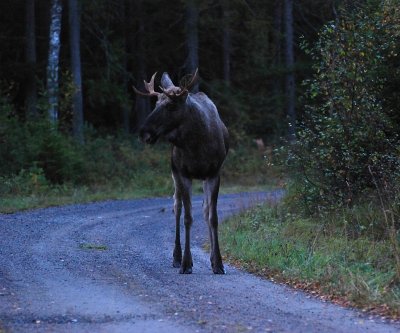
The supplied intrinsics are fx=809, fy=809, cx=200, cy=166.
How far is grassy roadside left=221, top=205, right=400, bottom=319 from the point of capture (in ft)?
29.5

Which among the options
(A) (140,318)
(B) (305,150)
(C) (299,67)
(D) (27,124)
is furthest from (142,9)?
(A) (140,318)

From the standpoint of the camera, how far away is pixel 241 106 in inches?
1545

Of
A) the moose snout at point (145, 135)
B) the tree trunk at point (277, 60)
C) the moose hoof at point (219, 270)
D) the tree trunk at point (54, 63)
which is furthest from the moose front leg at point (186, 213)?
the tree trunk at point (277, 60)

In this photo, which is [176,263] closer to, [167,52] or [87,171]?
[87,171]

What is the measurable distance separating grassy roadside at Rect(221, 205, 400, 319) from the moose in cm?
93

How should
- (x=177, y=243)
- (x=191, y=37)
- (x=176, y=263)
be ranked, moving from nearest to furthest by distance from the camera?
(x=176, y=263), (x=177, y=243), (x=191, y=37)

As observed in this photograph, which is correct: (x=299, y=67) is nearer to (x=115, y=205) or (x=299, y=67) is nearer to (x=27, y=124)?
(x=27, y=124)

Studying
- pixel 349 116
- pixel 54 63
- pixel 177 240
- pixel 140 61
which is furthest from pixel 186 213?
pixel 140 61

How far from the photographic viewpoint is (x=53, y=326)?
7.73m

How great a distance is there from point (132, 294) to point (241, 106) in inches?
1195

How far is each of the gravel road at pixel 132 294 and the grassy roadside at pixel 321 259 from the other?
30cm

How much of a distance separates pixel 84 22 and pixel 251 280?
28545mm

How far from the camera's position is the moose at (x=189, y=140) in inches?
450

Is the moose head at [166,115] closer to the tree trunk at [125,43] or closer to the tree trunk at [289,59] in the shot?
the tree trunk at [289,59]
